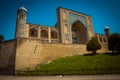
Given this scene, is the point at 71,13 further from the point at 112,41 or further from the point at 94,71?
the point at 94,71

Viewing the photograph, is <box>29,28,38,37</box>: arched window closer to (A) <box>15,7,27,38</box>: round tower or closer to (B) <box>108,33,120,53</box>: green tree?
(A) <box>15,7,27,38</box>: round tower

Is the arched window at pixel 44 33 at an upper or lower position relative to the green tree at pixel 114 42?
upper

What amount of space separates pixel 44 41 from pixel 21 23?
6.39 meters

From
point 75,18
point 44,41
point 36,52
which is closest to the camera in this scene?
point 36,52

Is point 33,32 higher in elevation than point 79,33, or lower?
lower

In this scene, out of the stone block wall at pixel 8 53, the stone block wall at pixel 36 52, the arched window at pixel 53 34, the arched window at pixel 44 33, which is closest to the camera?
the stone block wall at pixel 36 52

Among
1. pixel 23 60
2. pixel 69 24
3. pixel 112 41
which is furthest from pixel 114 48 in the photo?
pixel 23 60

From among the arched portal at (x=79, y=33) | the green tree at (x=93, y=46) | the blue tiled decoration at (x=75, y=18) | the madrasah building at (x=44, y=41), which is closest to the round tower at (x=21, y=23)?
the madrasah building at (x=44, y=41)

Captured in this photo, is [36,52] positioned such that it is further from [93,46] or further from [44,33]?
[44,33]

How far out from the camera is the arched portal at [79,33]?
117 feet

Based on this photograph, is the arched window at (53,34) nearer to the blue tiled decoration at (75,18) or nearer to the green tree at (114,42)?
the blue tiled decoration at (75,18)

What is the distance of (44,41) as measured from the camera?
26.9m

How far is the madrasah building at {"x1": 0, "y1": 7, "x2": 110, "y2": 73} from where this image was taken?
17.8m

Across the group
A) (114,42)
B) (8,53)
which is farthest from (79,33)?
(8,53)
